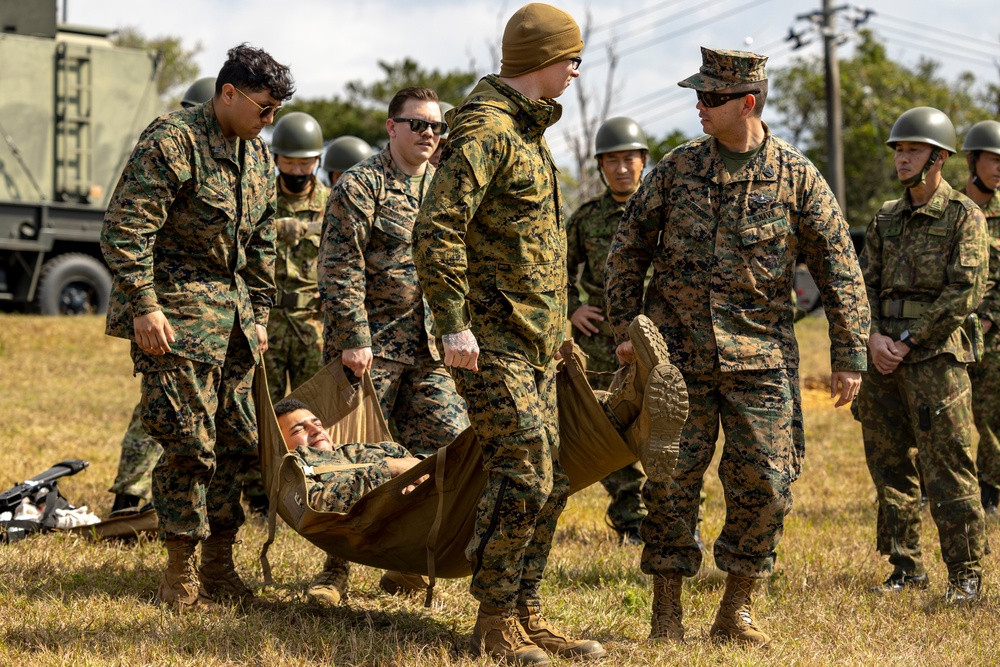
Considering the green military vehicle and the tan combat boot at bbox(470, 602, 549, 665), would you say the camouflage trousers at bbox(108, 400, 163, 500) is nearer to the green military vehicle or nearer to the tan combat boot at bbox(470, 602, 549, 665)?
the tan combat boot at bbox(470, 602, 549, 665)

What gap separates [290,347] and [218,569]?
2.38m

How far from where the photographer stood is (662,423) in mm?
4117

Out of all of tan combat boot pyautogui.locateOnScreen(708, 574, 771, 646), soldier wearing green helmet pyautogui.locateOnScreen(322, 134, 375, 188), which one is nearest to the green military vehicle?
soldier wearing green helmet pyautogui.locateOnScreen(322, 134, 375, 188)

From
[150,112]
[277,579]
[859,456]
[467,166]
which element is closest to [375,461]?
[277,579]

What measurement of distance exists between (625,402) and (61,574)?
2.83 metres

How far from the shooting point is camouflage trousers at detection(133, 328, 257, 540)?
4.74 meters

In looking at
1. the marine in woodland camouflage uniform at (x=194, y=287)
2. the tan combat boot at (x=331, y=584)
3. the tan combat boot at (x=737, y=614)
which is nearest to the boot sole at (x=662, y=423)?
the tan combat boot at (x=737, y=614)

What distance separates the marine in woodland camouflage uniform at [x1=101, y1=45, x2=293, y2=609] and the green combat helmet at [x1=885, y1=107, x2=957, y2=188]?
125 inches

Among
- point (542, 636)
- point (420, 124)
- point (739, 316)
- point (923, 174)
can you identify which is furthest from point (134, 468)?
point (923, 174)

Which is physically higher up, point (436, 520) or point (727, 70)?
point (727, 70)

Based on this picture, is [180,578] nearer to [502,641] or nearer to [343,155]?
[502,641]

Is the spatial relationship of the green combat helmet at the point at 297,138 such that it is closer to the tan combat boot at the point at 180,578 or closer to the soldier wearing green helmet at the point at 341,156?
the soldier wearing green helmet at the point at 341,156

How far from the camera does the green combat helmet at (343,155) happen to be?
8398 mm

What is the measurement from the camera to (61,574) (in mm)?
5379
